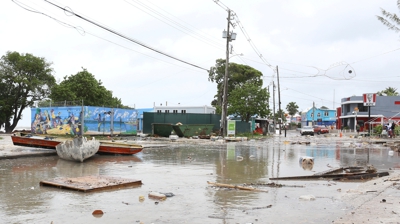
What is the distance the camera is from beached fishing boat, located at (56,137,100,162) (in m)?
15.5

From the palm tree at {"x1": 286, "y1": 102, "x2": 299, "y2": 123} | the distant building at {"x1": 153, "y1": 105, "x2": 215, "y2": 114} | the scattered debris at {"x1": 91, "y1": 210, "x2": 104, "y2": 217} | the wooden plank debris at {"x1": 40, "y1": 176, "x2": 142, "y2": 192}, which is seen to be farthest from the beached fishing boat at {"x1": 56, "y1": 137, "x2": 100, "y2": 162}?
the palm tree at {"x1": 286, "y1": 102, "x2": 299, "y2": 123}

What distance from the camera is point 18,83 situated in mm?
49000

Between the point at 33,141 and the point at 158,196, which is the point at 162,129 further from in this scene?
the point at 158,196

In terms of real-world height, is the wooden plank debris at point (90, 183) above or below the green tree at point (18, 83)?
below

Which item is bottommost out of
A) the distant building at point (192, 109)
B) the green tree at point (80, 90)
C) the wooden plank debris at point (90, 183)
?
the wooden plank debris at point (90, 183)

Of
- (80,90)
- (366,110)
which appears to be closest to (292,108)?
(366,110)

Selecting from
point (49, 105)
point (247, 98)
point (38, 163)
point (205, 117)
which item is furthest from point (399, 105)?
point (38, 163)

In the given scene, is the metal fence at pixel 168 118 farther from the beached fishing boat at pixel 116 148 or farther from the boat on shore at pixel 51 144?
the boat on shore at pixel 51 144

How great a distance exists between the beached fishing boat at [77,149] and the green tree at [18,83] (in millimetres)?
36233

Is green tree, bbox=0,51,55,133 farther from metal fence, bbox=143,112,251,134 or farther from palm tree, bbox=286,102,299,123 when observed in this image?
palm tree, bbox=286,102,299,123

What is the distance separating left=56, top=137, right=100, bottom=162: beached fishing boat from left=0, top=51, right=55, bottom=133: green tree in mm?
36233

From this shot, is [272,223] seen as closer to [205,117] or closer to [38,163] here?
[38,163]

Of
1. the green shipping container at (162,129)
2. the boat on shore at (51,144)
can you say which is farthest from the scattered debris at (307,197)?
the green shipping container at (162,129)

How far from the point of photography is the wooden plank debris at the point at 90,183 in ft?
29.2
